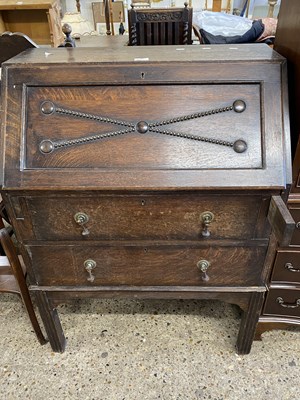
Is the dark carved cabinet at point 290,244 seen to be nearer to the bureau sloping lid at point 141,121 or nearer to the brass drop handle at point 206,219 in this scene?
the bureau sloping lid at point 141,121

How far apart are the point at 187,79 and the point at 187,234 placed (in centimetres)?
50

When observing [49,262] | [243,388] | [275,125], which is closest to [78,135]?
[49,262]

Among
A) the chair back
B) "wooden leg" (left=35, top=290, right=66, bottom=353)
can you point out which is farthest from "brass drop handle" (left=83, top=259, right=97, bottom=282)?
the chair back

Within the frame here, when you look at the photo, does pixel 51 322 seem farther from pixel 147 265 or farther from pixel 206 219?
pixel 206 219

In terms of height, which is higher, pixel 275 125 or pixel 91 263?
pixel 275 125

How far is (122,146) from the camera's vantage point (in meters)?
1.03

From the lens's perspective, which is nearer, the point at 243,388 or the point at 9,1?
the point at 243,388

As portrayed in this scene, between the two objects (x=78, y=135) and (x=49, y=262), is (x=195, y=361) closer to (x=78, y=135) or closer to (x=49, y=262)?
(x=49, y=262)

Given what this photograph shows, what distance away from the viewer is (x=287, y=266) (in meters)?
1.29

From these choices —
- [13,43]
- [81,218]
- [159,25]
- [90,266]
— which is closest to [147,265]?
[90,266]

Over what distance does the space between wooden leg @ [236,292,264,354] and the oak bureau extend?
0.27 meters

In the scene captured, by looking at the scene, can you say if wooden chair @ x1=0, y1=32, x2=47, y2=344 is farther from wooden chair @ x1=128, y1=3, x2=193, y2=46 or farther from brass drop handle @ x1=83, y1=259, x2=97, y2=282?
wooden chair @ x1=128, y1=3, x2=193, y2=46

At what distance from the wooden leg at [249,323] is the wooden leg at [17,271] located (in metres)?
0.88

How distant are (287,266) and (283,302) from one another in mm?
195
